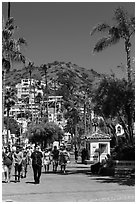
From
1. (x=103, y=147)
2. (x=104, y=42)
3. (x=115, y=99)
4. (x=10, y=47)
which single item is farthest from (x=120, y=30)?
(x=103, y=147)

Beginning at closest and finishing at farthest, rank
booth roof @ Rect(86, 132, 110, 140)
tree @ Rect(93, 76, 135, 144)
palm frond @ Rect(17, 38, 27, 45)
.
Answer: tree @ Rect(93, 76, 135, 144) → palm frond @ Rect(17, 38, 27, 45) → booth roof @ Rect(86, 132, 110, 140)

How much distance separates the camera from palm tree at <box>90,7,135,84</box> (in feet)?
68.4

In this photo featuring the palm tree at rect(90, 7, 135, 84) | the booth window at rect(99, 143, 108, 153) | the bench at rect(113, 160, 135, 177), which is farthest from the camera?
the booth window at rect(99, 143, 108, 153)

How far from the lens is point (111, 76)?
18766 millimetres

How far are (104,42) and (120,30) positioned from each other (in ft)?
3.98

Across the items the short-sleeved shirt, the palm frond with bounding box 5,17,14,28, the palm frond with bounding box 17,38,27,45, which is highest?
the palm frond with bounding box 5,17,14,28

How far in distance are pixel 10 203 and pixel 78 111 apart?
61999 mm

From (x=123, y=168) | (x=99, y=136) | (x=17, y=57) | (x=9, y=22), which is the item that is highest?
(x=9, y=22)

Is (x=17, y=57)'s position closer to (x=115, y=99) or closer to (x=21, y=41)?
(x=21, y=41)

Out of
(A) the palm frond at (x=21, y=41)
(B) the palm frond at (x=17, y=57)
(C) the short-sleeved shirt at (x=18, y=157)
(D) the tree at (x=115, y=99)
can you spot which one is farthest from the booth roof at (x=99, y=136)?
(C) the short-sleeved shirt at (x=18, y=157)

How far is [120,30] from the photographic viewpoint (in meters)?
21.1

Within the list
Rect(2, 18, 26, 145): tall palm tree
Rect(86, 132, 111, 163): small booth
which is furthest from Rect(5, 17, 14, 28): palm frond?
Rect(86, 132, 111, 163): small booth

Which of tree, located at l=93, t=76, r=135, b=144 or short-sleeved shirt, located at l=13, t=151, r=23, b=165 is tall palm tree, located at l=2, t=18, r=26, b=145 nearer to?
tree, located at l=93, t=76, r=135, b=144

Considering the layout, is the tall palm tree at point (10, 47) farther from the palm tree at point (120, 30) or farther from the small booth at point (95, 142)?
the small booth at point (95, 142)
